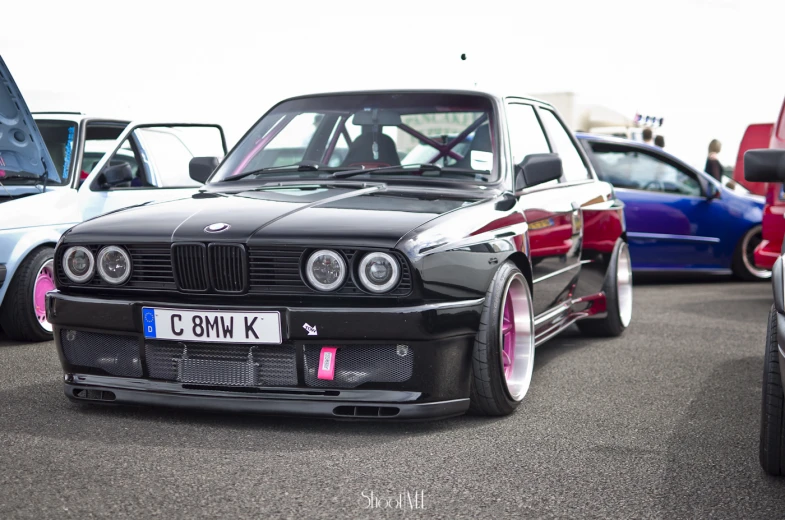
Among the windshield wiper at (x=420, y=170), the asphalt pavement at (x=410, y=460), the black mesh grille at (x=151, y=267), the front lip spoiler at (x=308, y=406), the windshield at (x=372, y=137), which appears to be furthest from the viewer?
the windshield at (x=372, y=137)

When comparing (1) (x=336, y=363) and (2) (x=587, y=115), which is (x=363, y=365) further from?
(2) (x=587, y=115)

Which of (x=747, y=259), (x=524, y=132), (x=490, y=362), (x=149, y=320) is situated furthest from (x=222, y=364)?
(x=747, y=259)

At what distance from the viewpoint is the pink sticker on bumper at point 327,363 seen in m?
3.96

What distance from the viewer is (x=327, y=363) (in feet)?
13.0

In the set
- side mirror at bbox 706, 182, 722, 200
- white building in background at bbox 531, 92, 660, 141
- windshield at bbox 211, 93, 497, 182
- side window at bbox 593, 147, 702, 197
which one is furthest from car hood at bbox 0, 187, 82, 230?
white building in background at bbox 531, 92, 660, 141

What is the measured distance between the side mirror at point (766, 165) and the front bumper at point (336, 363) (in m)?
1.19

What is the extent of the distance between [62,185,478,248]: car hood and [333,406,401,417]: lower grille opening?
2.14 feet

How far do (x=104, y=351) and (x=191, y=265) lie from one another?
566mm

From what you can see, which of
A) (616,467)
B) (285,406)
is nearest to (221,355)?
(285,406)

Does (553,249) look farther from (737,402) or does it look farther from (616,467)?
(616,467)

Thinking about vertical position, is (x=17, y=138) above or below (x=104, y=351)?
above

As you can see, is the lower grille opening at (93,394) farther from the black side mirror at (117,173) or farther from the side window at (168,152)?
the side window at (168,152)

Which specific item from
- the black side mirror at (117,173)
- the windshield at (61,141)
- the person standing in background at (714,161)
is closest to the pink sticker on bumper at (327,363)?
the black side mirror at (117,173)

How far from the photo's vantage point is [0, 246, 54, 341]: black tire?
632 cm
